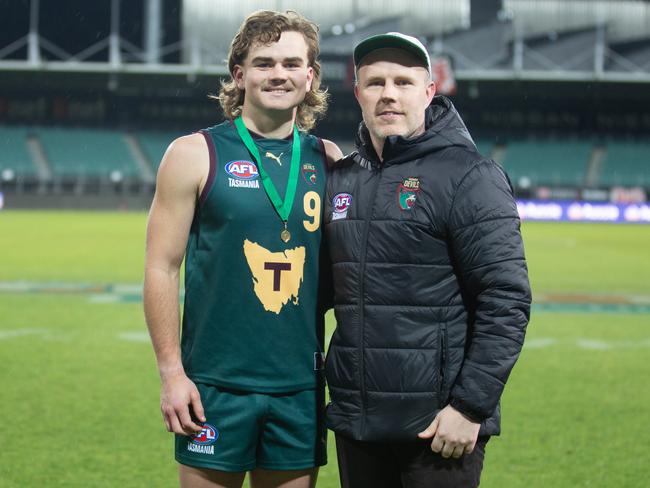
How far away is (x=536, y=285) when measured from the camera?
→ 1402cm

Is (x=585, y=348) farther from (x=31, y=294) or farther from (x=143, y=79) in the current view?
(x=143, y=79)

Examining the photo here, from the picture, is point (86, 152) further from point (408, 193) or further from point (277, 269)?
point (408, 193)

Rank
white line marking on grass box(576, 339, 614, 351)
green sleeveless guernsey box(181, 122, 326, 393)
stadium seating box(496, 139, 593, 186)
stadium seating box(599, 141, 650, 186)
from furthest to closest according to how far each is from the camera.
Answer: stadium seating box(496, 139, 593, 186)
stadium seating box(599, 141, 650, 186)
white line marking on grass box(576, 339, 614, 351)
green sleeveless guernsey box(181, 122, 326, 393)

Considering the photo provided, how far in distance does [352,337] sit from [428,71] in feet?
2.76

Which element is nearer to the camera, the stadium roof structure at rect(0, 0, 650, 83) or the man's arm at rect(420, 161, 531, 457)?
the man's arm at rect(420, 161, 531, 457)

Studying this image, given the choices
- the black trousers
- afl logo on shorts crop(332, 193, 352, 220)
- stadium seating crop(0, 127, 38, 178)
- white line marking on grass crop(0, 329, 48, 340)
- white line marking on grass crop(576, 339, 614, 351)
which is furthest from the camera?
stadium seating crop(0, 127, 38, 178)

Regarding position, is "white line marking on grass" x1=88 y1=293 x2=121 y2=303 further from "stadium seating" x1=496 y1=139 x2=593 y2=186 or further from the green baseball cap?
"stadium seating" x1=496 y1=139 x2=593 y2=186

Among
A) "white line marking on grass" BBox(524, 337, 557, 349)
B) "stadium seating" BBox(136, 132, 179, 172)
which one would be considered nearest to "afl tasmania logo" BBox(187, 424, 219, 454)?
"white line marking on grass" BBox(524, 337, 557, 349)

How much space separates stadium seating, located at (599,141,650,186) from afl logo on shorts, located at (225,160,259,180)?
1568 inches

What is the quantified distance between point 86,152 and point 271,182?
145ft

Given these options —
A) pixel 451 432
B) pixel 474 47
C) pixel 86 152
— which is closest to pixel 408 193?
pixel 451 432

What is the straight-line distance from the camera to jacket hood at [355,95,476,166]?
2703 millimetres

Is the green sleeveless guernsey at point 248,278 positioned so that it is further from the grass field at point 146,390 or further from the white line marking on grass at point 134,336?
the white line marking on grass at point 134,336

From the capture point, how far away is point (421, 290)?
267cm
